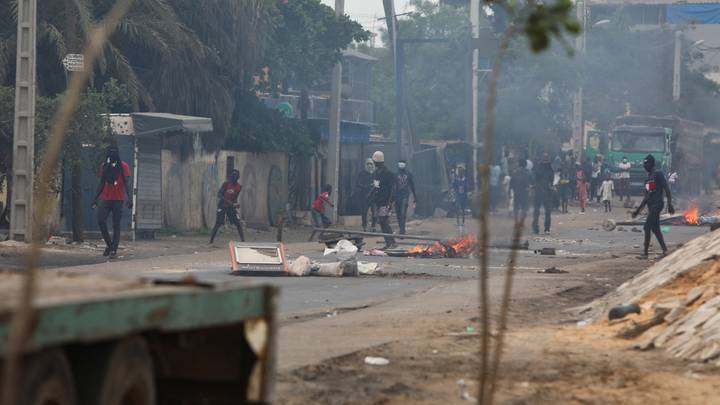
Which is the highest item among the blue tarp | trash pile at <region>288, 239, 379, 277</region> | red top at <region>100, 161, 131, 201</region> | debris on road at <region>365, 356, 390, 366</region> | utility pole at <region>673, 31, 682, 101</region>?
the blue tarp

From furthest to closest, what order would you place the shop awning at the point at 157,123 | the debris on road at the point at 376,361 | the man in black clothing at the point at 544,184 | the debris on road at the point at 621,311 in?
the man in black clothing at the point at 544,184 → the shop awning at the point at 157,123 → the debris on road at the point at 621,311 → the debris on road at the point at 376,361

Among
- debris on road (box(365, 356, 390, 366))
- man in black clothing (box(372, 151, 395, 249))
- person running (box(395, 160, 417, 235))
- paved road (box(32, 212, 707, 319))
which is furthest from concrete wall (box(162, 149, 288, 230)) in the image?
debris on road (box(365, 356, 390, 366))

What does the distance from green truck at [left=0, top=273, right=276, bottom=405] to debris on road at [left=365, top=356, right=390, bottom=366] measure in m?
4.43

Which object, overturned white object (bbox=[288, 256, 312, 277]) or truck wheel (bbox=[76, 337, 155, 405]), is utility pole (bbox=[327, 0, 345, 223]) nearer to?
overturned white object (bbox=[288, 256, 312, 277])

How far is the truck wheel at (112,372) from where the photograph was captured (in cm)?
530

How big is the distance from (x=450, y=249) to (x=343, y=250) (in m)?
2.62

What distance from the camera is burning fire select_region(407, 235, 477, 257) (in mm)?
24516

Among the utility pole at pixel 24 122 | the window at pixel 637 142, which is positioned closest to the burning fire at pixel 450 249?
the utility pole at pixel 24 122

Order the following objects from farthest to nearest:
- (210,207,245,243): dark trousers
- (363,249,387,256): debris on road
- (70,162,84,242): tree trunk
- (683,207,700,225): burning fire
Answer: (683,207,700,225): burning fire < (210,207,245,243): dark trousers < (70,162,84,242): tree trunk < (363,249,387,256): debris on road

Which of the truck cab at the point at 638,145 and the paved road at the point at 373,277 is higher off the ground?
the truck cab at the point at 638,145

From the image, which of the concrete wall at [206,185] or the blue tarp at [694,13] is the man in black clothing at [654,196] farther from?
the blue tarp at [694,13]

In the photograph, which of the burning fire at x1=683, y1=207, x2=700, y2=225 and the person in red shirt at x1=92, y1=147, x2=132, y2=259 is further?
the burning fire at x1=683, y1=207, x2=700, y2=225

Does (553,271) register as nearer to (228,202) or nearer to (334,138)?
(228,202)

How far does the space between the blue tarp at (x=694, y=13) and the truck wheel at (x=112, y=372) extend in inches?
3826
